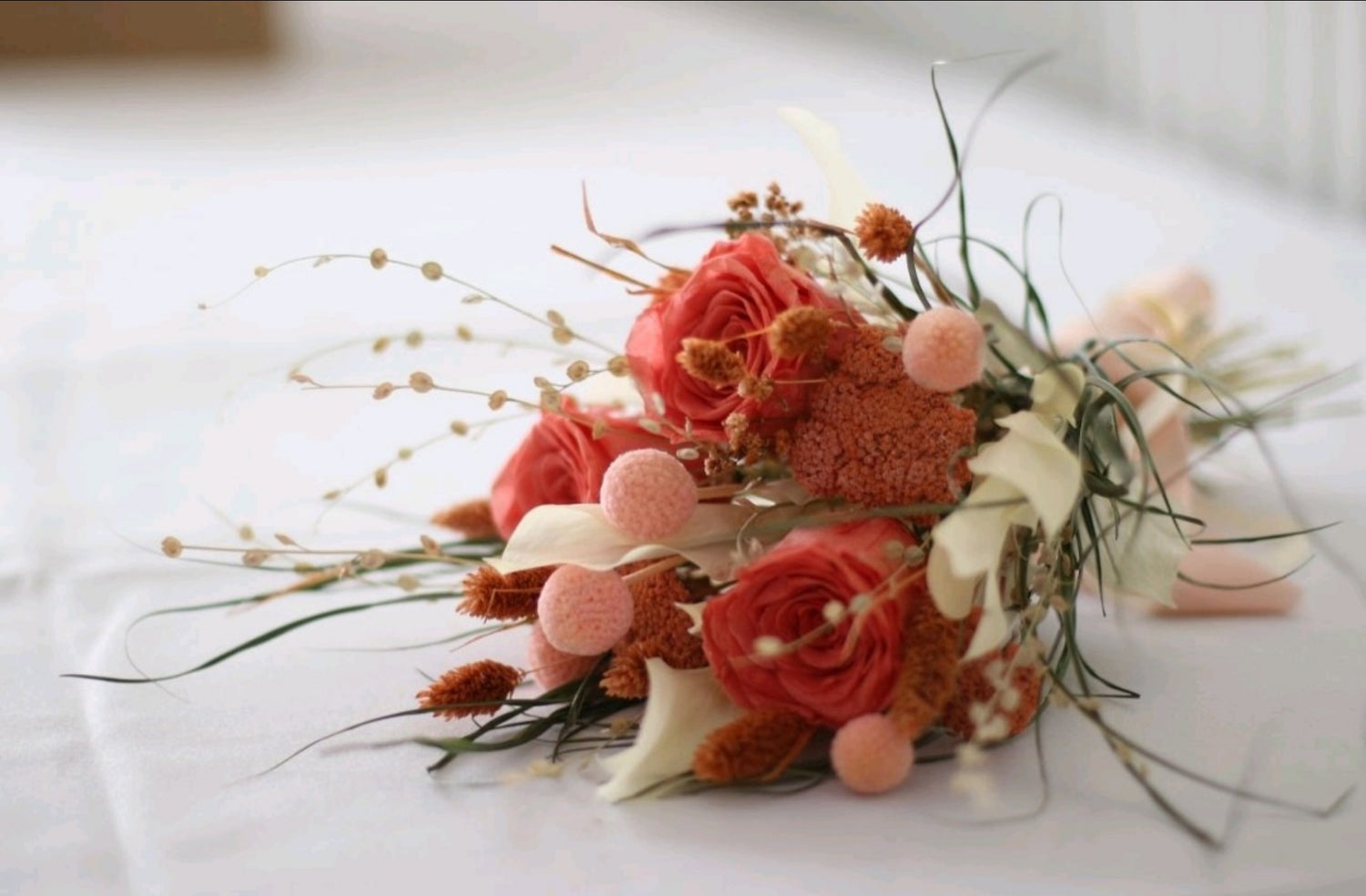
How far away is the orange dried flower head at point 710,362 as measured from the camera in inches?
23.6

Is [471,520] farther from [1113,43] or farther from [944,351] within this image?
[1113,43]

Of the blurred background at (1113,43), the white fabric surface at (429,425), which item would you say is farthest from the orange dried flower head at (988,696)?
the blurred background at (1113,43)

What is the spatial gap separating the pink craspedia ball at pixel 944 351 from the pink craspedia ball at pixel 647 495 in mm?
112

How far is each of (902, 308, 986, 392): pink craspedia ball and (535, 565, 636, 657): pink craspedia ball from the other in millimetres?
163

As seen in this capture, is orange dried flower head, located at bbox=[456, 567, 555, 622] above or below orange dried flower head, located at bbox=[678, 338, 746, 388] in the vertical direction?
below

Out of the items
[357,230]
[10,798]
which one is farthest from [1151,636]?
[357,230]

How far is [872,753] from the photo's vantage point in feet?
1.91

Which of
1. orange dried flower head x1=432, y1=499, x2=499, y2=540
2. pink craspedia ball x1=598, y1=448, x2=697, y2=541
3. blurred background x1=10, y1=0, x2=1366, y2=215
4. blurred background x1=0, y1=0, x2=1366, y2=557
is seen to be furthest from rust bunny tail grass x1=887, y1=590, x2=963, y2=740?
blurred background x1=10, y1=0, x2=1366, y2=215

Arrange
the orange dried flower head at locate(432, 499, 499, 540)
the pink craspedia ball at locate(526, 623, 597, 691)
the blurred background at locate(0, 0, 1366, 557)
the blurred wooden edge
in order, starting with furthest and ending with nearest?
1. the blurred wooden edge
2. the blurred background at locate(0, 0, 1366, 557)
3. the orange dried flower head at locate(432, 499, 499, 540)
4. the pink craspedia ball at locate(526, 623, 597, 691)

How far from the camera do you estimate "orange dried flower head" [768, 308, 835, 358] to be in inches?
23.5

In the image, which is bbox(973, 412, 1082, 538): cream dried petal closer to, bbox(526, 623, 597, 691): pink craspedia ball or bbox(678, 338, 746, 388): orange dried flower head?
bbox(678, 338, 746, 388): orange dried flower head

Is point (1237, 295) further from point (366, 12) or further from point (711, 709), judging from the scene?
point (366, 12)

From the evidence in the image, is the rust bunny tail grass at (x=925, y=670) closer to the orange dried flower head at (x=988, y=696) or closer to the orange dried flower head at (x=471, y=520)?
the orange dried flower head at (x=988, y=696)

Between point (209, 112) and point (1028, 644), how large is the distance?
232 centimetres
